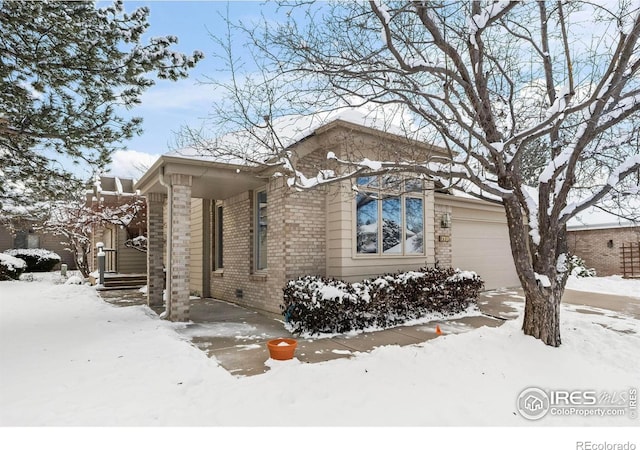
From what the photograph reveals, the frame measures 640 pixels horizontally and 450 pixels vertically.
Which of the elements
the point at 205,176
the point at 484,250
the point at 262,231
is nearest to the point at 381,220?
the point at 262,231

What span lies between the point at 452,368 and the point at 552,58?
4.87 meters

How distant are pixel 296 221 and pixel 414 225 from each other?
9.89ft

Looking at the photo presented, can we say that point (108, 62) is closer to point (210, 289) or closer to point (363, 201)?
point (363, 201)

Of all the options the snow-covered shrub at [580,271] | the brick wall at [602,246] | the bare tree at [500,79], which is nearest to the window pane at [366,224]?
the bare tree at [500,79]

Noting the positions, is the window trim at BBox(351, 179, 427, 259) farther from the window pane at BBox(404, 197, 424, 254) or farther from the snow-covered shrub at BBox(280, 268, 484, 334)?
the snow-covered shrub at BBox(280, 268, 484, 334)

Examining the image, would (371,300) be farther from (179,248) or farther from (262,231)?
(179,248)

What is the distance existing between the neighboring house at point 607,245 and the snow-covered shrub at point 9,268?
964 inches

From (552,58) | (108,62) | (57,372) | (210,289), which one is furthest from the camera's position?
(210,289)

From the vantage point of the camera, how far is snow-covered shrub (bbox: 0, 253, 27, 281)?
15930mm

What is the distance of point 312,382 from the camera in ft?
13.2
